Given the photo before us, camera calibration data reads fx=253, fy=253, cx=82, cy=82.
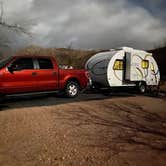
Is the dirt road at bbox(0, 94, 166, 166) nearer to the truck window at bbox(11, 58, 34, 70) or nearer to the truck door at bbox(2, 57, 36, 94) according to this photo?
the truck door at bbox(2, 57, 36, 94)

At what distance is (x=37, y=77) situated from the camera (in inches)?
424

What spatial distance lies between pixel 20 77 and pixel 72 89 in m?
2.92

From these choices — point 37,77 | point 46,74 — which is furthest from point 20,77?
point 46,74

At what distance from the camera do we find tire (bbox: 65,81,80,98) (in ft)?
39.4

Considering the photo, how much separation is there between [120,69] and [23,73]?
7493 millimetres

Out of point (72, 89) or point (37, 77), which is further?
point (72, 89)

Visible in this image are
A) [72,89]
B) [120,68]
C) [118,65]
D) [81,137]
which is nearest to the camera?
[81,137]

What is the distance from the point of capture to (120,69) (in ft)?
52.6

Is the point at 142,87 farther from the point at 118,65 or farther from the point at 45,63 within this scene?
the point at 45,63

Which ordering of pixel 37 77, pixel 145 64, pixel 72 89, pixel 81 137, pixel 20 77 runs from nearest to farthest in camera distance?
pixel 81 137
pixel 20 77
pixel 37 77
pixel 72 89
pixel 145 64

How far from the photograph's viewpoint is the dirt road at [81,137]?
15.2ft

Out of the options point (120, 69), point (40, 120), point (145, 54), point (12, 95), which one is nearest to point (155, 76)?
point (145, 54)

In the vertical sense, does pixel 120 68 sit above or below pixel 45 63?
below

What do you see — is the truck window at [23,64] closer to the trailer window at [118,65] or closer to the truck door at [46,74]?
the truck door at [46,74]
